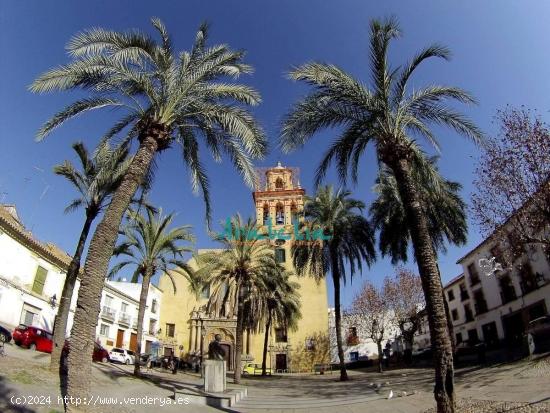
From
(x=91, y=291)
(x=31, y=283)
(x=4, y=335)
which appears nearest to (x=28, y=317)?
(x=31, y=283)

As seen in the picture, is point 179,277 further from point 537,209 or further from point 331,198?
point 537,209

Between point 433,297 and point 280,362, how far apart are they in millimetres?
36393

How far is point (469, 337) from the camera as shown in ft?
129

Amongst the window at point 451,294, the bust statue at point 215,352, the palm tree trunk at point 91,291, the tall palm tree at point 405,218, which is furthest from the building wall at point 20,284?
the window at point 451,294

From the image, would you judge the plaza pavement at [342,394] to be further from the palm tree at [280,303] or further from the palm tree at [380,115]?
the palm tree at [280,303]

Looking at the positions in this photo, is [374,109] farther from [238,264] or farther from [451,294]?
[451,294]

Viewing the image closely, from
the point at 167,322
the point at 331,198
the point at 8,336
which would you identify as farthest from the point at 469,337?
the point at 8,336

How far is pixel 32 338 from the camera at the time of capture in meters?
19.5

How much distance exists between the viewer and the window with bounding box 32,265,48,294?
85.1ft

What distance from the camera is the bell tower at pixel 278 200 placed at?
44375 mm

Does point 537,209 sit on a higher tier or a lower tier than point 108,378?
higher

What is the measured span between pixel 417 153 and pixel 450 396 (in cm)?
728

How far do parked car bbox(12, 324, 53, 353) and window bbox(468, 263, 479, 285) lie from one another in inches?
1435

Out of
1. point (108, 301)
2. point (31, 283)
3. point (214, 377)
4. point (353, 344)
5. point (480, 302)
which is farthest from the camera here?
point (353, 344)
